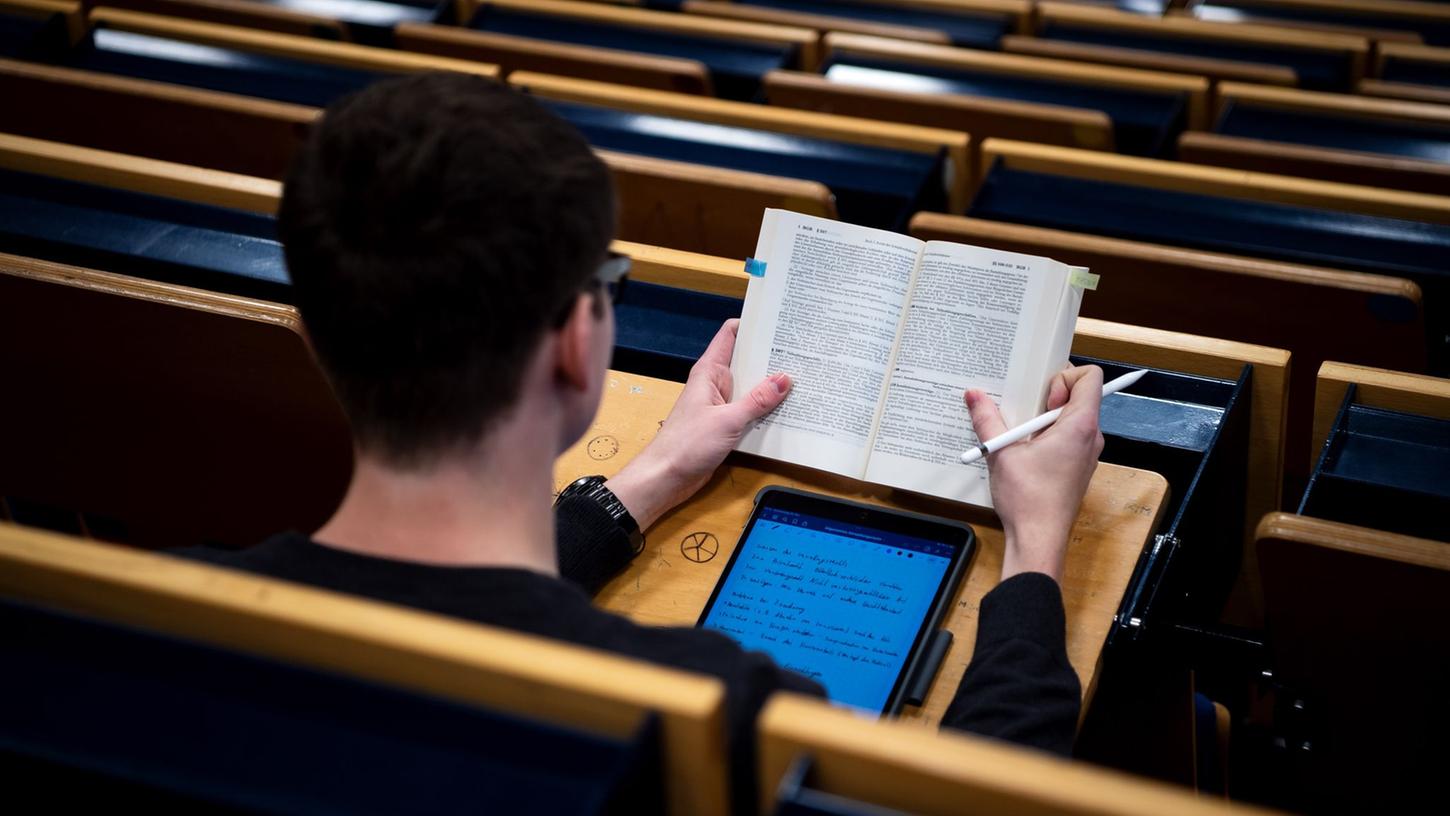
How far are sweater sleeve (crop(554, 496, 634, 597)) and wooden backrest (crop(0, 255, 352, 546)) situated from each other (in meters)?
0.42

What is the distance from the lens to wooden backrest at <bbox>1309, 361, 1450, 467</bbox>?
133 centimetres

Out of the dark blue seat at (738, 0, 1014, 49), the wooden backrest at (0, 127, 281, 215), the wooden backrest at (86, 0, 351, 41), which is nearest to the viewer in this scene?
the wooden backrest at (0, 127, 281, 215)

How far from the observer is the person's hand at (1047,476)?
120 centimetres

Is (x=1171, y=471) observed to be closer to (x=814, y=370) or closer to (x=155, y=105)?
(x=814, y=370)

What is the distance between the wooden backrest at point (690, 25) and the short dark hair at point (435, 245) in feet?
6.16

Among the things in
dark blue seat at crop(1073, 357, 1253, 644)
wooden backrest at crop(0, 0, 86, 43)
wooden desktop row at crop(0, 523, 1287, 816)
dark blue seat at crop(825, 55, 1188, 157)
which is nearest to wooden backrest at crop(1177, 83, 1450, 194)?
dark blue seat at crop(825, 55, 1188, 157)

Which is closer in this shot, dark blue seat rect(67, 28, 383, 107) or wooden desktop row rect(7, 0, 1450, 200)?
wooden desktop row rect(7, 0, 1450, 200)

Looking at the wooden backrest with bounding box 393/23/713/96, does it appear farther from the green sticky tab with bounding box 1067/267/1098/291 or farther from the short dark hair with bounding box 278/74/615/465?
the short dark hair with bounding box 278/74/615/465

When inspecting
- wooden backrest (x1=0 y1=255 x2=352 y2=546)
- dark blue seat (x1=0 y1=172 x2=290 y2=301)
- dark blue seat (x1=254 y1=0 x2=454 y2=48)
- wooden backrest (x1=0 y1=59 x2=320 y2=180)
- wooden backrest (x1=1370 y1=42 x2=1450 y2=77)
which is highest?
wooden backrest (x1=1370 y1=42 x2=1450 y2=77)

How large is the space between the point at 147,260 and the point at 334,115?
36.5 inches

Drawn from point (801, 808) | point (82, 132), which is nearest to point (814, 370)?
point (801, 808)

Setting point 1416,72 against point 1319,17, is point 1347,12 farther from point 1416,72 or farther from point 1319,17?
point 1416,72

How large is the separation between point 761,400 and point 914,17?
2.09 metres

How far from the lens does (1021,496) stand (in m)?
1.22
